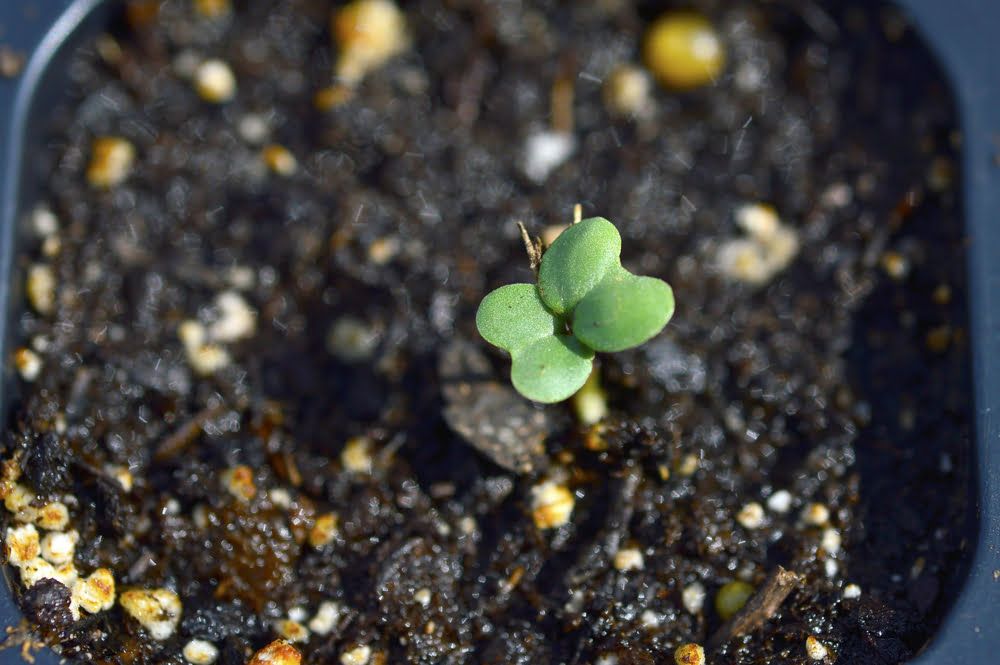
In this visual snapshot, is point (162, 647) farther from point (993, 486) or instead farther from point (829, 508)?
point (993, 486)

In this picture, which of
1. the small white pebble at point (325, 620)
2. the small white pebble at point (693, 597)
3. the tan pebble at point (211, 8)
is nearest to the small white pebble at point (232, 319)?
the small white pebble at point (325, 620)

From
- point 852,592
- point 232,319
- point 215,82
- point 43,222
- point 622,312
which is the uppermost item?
point 622,312

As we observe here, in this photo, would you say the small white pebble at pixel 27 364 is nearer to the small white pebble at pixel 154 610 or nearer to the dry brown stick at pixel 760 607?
the small white pebble at pixel 154 610

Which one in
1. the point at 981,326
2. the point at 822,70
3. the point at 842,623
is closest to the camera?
the point at 842,623

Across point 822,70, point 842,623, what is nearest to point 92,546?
point 842,623

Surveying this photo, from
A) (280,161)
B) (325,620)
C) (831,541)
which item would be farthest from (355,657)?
(280,161)

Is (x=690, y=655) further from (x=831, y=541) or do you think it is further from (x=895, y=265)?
(x=895, y=265)
